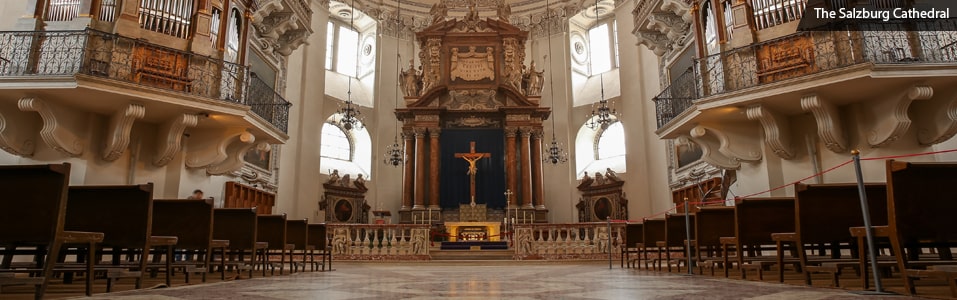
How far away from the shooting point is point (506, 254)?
39.4 feet

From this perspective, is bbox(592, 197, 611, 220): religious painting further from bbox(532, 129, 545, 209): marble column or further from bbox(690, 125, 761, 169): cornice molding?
bbox(690, 125, 761, 169): cornice molding

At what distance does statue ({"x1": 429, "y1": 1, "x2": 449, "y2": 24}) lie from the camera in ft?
61.2

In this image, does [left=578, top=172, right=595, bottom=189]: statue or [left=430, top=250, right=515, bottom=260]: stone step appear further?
[left=578, top=172, right=595, bottom=189]: statue

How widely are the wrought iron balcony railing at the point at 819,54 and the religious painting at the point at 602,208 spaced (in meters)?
7.92

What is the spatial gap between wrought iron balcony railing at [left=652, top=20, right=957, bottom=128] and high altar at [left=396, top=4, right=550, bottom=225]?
28.6 feet

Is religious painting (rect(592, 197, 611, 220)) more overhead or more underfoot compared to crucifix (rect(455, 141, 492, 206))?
more underfoot

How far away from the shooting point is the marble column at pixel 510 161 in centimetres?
1761

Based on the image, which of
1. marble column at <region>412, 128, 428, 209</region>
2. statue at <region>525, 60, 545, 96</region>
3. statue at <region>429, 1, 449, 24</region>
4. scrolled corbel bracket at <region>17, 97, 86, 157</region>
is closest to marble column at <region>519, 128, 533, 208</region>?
statue at <region>525, 60, 545, 96</region>

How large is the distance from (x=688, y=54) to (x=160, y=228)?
36.5 feet

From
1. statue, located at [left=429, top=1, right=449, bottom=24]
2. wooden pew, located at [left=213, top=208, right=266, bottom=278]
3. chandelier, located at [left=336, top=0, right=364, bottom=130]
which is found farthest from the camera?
statue, located at [left=429, top=1, right=449, bottom=24]

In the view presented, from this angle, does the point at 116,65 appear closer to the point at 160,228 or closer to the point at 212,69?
the point at 212,69

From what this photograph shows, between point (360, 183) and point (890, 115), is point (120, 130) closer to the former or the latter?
point (360, 183)

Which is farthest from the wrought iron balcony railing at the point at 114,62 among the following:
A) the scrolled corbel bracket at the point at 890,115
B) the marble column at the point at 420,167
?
the scrolled corbel bracket at the point at 890,115

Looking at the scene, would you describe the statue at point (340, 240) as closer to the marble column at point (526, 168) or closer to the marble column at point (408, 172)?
the marble column at point (408, 172)
